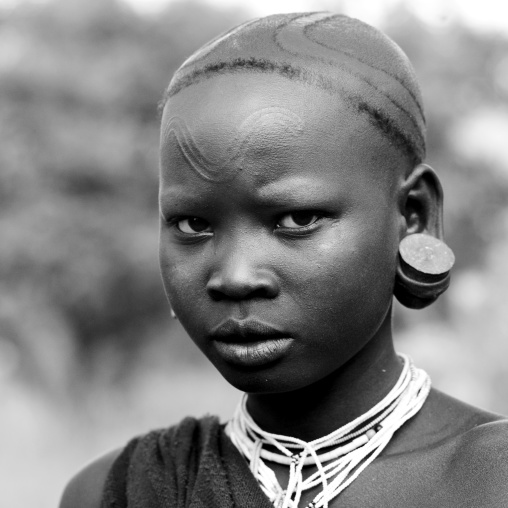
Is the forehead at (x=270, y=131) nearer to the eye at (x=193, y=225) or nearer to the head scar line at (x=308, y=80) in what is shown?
the head scar line at (x=308, y=80)

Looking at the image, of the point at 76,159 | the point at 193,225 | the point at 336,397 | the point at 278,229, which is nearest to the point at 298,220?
the point at 278,229

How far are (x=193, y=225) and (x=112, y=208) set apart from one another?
10576mm

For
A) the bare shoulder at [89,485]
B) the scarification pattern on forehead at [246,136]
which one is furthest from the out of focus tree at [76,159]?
the scarification pattern on forehead at [246,136]

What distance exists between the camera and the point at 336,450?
7.56 ft

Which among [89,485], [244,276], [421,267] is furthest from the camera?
[89,485]

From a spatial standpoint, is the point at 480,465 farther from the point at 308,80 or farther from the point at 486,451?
the point at 308,80

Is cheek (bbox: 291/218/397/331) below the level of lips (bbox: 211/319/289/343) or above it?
above

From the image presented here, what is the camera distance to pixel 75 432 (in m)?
11.6

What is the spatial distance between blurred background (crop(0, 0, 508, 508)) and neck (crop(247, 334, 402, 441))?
25.7 feet

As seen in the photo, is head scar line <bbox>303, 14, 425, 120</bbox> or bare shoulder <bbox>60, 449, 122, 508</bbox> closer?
head scar line <bbox>303, 14, 425, 120</bbox>

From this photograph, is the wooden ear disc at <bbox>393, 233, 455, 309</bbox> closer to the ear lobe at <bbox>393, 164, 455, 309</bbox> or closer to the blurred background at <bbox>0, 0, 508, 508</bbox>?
the ear lobe at <bbox>393, 164, 455, 309</bbox>

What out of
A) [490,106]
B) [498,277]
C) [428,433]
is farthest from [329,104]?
[490,106]

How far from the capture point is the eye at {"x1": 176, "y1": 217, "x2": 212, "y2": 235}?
2.21 m

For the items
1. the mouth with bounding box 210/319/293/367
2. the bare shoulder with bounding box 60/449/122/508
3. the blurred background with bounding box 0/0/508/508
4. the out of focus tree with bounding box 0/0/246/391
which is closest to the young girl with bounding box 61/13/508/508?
the mouth with bounding box 210/319/293/367
